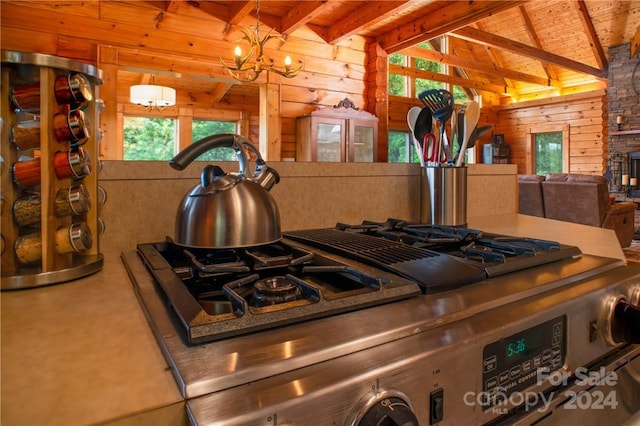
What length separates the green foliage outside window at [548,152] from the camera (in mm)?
8273

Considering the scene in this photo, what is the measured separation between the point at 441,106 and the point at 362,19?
2812 mm

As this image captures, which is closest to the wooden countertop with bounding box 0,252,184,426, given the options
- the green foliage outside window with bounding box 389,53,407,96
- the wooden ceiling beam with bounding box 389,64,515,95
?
the wooden ceiling beam with bounding box 389,64,515,95

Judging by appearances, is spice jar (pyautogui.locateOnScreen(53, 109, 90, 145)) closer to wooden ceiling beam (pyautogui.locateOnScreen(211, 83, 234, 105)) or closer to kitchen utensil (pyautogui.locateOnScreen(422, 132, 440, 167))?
kitchen utensil (pyautogui.locateOnScreen(422, 132, 440, 167))

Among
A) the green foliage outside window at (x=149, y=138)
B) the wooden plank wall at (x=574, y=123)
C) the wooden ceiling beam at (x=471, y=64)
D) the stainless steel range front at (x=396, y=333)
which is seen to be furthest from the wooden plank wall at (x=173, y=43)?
the wooden plank wall at (x=574, y=123)

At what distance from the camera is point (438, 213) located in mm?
1247

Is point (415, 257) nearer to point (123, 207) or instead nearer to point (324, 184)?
point (324, 184)

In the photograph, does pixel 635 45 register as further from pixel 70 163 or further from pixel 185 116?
pixel 70 163

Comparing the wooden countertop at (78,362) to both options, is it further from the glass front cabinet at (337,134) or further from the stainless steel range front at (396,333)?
the glass front cabinet at (337,134)

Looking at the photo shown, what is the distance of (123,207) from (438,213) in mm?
864

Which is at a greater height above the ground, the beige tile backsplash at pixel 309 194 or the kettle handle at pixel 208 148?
the kettle handle at pixel 208 148

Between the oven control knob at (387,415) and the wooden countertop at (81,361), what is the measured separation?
16cm

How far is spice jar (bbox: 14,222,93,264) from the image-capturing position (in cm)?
64

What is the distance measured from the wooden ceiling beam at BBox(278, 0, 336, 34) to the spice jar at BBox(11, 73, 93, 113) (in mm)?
2846

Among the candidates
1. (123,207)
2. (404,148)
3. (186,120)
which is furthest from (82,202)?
(404,148)
